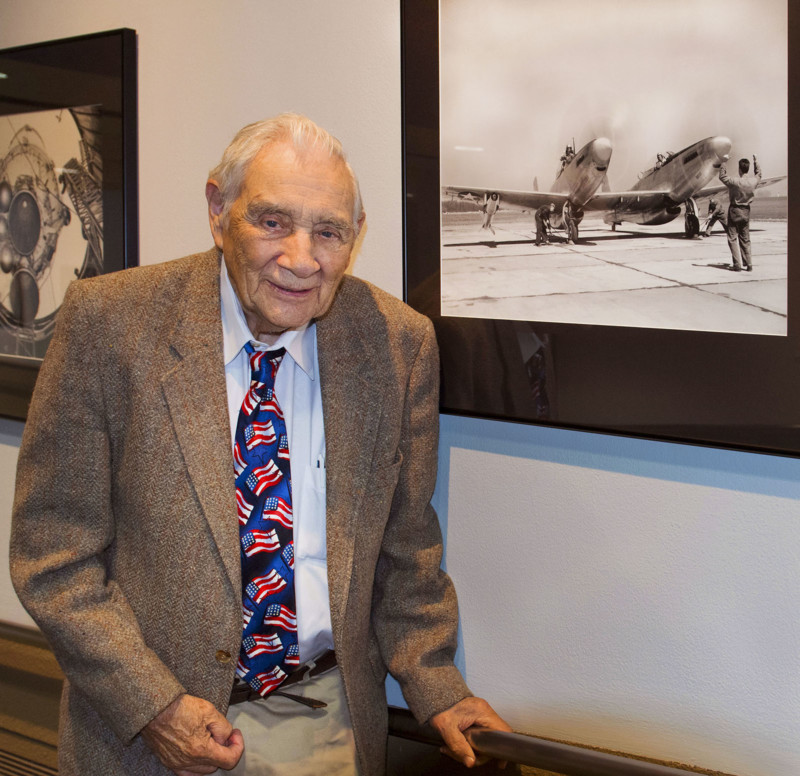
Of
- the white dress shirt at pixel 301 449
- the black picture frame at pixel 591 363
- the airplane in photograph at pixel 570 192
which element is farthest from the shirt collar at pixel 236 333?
the airplane in photograph at pixel 570 192

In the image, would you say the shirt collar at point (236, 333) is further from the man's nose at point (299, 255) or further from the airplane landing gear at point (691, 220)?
the airplane landing gear at point (691, 220)

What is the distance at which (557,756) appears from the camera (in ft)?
4.12

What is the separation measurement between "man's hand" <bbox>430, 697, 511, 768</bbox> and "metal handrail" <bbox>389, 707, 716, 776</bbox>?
2cm

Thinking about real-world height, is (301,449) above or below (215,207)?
below

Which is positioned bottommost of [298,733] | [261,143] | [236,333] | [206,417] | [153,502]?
[298,733]

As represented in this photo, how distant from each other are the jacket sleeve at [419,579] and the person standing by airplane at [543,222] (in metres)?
0.23

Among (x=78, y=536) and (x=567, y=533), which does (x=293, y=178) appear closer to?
(x=78, y=536)

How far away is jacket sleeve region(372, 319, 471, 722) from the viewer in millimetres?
1440

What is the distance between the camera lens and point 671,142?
1245mm

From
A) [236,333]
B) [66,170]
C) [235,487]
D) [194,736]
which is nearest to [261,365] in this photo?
[236,333]

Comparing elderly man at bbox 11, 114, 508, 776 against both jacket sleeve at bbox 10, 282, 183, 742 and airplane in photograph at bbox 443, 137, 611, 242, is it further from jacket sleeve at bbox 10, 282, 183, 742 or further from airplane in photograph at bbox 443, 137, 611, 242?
airplane in photograph at bbox 443, 137, 611, 242

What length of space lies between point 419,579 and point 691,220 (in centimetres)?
68

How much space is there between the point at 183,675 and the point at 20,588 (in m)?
0.26

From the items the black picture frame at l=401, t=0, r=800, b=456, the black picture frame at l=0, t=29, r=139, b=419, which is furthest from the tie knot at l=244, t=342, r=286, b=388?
the black picture frame at l=0, t=29, r=139, b=419
